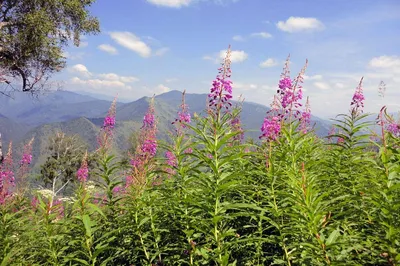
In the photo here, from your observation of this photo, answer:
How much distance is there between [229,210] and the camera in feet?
14.4

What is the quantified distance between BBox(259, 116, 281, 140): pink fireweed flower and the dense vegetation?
1.2 inches

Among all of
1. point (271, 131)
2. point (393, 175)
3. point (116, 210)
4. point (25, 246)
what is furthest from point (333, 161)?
point (25, 246)

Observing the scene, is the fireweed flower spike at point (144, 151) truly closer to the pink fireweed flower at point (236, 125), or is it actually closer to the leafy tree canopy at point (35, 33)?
the pink fireweed flower at point (236, 125)

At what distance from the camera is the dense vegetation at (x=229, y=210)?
3133 mm

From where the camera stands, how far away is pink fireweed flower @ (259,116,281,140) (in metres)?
4.50

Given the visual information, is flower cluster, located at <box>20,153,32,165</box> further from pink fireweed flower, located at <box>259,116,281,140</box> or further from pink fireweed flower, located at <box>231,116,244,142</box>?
pink fireweed flower, located at <box>259,116,281,140</box>

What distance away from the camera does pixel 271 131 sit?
4.54 metres

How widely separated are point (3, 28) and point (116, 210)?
1647 cm

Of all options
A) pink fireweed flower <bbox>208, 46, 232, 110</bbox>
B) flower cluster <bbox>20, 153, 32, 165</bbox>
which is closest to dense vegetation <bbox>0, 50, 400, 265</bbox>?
pink fireweed flower <bbox>208, 46, 232, 110</bbox>

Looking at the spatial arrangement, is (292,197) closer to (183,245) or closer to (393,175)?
(393,175)

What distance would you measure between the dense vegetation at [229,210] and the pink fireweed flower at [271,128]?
3cm

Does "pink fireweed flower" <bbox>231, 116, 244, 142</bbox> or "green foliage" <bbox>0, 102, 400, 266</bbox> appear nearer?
"green foliage" <bbox>0, 102, 400, 266</bbox>

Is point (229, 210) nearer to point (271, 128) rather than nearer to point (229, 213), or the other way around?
point (229, 213)

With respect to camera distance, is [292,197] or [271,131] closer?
[292,197]
